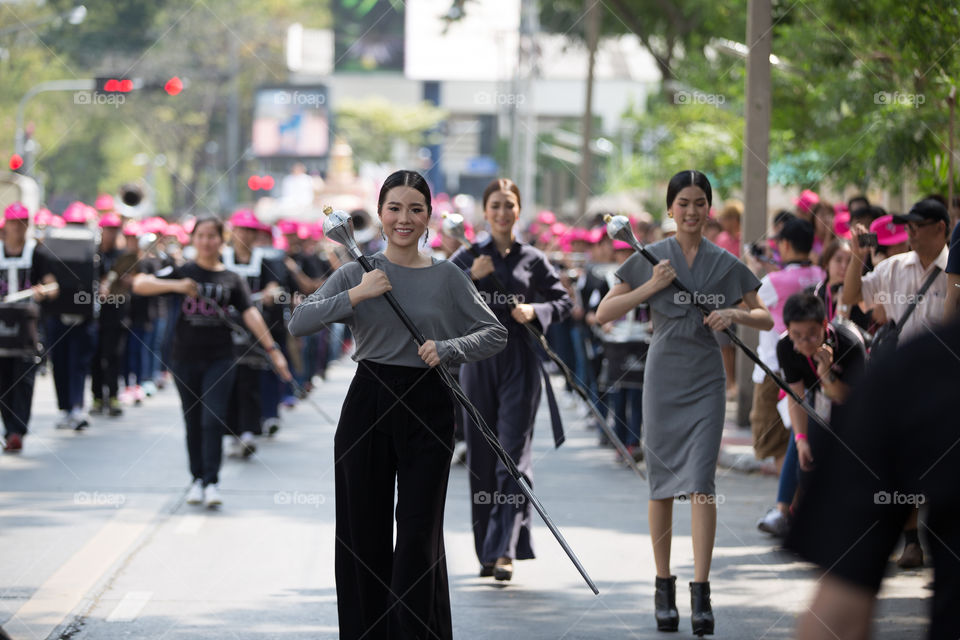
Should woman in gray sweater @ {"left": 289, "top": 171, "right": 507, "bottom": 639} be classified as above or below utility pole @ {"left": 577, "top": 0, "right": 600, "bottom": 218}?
below

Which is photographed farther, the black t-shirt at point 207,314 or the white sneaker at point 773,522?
the black t-shirt at point 207,314

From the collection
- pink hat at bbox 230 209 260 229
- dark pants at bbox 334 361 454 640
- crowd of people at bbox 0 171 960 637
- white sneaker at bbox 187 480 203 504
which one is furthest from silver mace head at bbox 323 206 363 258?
pink hat at bbox 230 209 260 229

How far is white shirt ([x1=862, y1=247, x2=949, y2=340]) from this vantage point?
24.5 ft

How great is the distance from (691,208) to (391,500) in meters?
2.03

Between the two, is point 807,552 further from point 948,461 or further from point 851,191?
point 851,191

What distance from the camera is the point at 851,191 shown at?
1997 centimetres

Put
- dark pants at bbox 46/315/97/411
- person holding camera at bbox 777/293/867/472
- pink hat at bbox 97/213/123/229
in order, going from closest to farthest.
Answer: person holding camera at bbox 777/293/867/472, dark pants at bbox 46/315/97/411, pink hat at bbox 97/213/123/229

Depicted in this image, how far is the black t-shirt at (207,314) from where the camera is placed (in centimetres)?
964

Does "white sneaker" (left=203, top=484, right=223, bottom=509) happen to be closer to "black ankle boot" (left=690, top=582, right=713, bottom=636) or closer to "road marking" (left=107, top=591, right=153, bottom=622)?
"road marking" (left=107, top=591, right=153, bottom=622)

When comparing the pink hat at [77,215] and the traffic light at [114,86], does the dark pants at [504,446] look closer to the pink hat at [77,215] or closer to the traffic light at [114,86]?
the pink hat at [77,215]

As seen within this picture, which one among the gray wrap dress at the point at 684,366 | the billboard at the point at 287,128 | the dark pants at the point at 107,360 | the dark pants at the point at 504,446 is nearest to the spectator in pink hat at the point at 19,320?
the dark pants at the point at 107,360

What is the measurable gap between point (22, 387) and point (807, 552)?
34.0 feet

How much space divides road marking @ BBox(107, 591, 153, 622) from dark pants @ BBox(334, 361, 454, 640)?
164 cm

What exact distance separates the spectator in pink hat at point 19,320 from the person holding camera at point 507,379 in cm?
536
